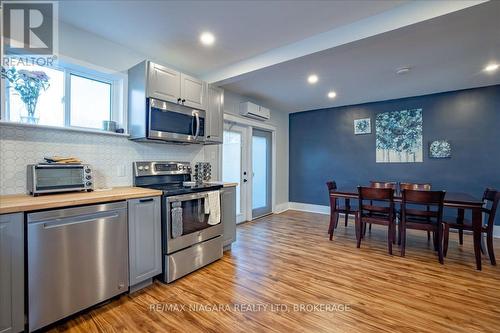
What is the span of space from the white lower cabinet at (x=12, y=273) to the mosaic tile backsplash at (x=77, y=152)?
0.67 m

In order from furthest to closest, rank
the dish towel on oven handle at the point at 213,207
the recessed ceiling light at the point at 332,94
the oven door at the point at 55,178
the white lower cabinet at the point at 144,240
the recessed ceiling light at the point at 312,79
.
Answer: the recessed ceiling light at the point at 332,94
the recessed ceiling light at the point at 312,79
the dish towel on oven handle at the point at 213,207
the white lower cabinet at the point at 144,240
the oven door at the point at 55,178

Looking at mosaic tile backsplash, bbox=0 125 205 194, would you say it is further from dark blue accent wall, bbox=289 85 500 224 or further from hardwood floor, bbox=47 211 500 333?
dark blue accent wall, bbox=289 85 500 224

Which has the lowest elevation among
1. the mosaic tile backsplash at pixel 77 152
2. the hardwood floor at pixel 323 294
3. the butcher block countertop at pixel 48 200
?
the hardwood floor at pixel 323 294


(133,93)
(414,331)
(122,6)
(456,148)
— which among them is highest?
(122,6)

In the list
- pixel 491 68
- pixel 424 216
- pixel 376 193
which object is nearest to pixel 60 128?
pixel 376 193

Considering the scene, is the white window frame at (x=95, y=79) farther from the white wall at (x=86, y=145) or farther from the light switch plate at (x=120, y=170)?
the light switch plate at (x=120, y=170)

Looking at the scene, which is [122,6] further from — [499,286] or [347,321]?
[499,286]

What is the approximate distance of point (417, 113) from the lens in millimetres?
4527

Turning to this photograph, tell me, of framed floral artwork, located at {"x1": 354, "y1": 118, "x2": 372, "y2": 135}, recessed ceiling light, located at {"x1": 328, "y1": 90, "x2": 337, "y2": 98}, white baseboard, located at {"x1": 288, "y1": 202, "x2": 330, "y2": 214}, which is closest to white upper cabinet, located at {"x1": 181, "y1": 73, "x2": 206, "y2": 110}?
recessed ceiling light, located at {"x1": 328, "y1": 90, "x2": 337, "y2": 98}

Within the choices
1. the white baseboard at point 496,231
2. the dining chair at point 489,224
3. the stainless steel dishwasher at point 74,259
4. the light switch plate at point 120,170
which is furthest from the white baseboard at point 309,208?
the stainless steel dishwasher at point 74,259

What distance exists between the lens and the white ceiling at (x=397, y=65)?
218 cm

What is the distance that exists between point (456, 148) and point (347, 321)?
4215mm

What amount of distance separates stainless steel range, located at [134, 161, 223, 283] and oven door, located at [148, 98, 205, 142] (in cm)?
45

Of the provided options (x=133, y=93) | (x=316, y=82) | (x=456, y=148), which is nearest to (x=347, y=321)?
(x=133, y=93)
